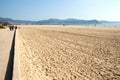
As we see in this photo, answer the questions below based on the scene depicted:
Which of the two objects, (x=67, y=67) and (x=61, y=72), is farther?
(x=67, y=67)

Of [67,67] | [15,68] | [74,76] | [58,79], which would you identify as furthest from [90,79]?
[15,68]

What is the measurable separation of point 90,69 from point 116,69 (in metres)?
1.03

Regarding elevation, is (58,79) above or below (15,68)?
below

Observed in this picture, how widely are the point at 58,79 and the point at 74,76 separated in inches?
26.0

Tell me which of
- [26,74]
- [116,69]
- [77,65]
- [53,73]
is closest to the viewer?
[26,74]

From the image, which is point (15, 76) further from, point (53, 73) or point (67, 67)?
point (67, 67)

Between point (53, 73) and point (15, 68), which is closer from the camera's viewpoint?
point (15, 68)

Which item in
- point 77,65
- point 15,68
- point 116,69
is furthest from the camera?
point 77,65

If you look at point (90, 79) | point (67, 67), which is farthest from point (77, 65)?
point (90, 79)

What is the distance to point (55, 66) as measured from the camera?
794 centimetres

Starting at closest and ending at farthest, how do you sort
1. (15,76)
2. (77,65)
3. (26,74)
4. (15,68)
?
(15,76)
(15,68)
(26,74)
(77,65)

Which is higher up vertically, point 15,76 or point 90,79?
point 15,76

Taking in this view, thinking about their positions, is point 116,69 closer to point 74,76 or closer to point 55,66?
point 74,76

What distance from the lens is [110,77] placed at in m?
6.48
